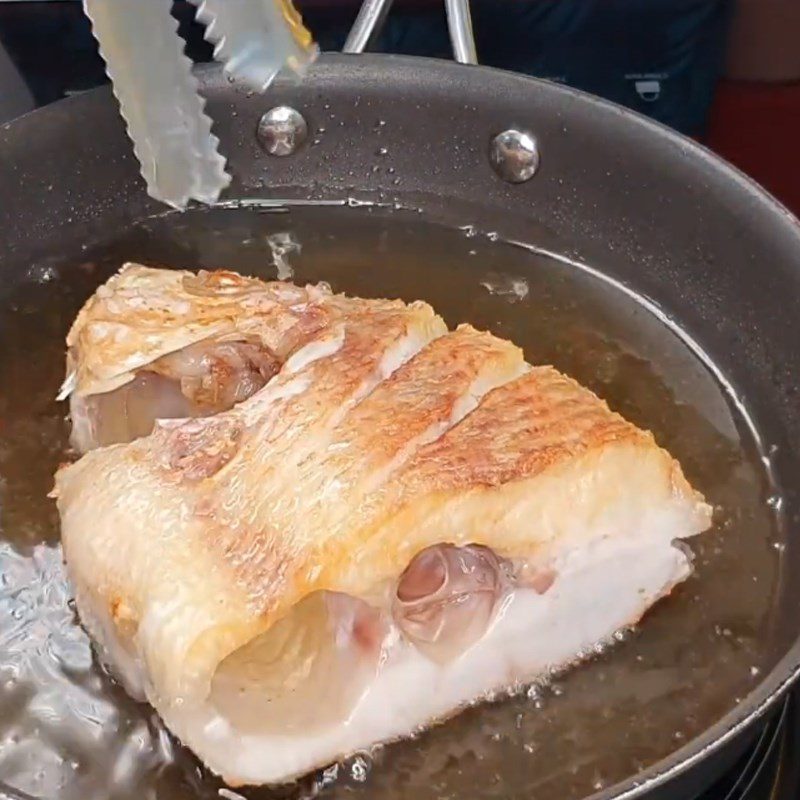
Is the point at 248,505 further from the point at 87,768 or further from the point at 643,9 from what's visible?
the point at 643,9

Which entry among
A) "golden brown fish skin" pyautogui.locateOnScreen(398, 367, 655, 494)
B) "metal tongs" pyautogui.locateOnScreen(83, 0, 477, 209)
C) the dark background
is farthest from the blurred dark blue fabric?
"golden brown fish skin" pyautogui.locateOnScreen(398, 367, 655, 494)

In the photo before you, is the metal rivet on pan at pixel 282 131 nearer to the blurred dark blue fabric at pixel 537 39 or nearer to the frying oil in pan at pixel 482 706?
the frying oil in pan at pixel 482 706

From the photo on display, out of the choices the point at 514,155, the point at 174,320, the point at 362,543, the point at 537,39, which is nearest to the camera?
the point at 362,543

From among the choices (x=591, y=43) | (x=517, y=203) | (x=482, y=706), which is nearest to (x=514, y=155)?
(x=517, y=203)

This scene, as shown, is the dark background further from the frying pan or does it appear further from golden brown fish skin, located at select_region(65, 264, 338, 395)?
golden brown fish skin, located at select_region(65, 264, 338, 395)

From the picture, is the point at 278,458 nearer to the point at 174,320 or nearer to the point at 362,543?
the point at 362,543

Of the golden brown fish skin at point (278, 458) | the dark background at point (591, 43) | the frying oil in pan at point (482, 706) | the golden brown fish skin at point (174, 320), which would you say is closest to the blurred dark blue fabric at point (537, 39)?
the dark background at point (591, 43)
